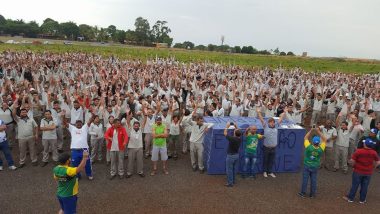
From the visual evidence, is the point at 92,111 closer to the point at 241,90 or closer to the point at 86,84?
the point at 86,84

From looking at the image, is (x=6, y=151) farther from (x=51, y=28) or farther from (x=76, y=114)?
(x=51, y=28)

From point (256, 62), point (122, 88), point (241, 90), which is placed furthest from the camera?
point (256, 62)

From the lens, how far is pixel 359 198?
9359 mm

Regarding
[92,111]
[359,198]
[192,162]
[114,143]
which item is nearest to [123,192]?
[114,143]

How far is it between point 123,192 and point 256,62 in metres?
42.2

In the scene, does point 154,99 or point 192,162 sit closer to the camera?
point 192,162

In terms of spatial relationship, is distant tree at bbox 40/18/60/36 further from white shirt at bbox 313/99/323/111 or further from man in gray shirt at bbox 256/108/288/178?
man in gray shirt at bbox 256/108/288/178

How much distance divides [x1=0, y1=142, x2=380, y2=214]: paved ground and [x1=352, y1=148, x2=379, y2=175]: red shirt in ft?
3.47

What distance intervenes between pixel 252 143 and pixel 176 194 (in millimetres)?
2709

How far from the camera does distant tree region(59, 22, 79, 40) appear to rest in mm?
108944

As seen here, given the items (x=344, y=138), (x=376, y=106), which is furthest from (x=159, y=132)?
(x=376, y=106)

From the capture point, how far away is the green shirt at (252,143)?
9805 millimetres

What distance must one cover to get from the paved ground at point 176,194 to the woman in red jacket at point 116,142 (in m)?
0.41

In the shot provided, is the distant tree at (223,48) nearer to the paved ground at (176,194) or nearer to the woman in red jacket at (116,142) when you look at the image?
the paved ground at (176,194)
